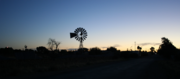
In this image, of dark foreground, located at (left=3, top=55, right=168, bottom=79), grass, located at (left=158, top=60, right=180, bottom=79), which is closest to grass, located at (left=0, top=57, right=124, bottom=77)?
dark foreground, located at (left=3, top=55, right=168, bottom=79)

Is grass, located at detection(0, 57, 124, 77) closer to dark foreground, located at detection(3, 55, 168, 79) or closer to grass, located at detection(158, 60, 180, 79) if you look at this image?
dark foreground, located at detection(3, 55, 168, 79)

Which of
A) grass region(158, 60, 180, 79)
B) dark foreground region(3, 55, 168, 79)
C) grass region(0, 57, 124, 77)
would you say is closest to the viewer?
dark foreground region(3, 55, 168, 79)

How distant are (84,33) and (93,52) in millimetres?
55712

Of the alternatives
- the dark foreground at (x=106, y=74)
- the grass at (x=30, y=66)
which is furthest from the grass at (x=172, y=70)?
the grass at (x=30, y=66)

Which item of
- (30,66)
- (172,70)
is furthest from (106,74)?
(30,66)

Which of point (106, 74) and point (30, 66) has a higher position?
point (106, 74)

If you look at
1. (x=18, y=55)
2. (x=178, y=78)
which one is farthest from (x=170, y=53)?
(x=18, y=55)

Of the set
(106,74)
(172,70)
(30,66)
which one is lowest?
(172,70)

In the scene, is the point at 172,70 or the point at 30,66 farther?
the point at 30,66

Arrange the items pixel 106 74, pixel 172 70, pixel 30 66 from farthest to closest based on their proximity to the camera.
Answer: pixel 30 66, pixel 172 70, pixel 106 74

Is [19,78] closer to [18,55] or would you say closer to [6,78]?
[6,78]

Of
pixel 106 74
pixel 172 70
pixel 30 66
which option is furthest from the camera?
pixel 30 66

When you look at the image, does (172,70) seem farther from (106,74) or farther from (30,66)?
(30,66)

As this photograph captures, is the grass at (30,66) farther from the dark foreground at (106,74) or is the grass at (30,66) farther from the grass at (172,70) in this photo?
the grass at (172,70)
